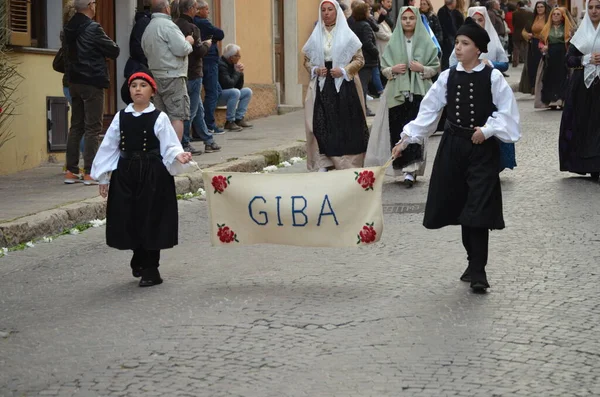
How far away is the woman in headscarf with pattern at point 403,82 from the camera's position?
13.1 m

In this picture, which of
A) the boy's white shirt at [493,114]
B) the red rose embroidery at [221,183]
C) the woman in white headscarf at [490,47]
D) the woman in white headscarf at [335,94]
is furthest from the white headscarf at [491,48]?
the red rose embroidery at [221,183]

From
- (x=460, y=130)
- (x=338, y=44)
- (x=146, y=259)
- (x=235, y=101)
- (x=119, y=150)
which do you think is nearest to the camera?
(x=460, y=130)

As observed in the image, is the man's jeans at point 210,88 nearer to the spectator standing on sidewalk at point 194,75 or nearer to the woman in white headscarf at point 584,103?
the spectator standing on sidewalk at point 194,75

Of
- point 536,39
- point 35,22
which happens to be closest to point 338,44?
point 35,22

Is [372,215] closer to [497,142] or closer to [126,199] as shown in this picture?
[497,142]

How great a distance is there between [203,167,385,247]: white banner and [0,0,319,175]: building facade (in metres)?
6.11

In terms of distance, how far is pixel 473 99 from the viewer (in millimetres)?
7980

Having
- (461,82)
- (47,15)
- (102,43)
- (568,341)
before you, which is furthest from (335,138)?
(568,341)

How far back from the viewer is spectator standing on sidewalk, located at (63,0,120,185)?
1270 cm

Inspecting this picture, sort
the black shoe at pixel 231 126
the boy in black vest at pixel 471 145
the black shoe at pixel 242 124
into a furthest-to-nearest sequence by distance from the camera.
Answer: the black shoe at pixel 242 124
the black shoe at pixel 231 126
the boy in black vest at pixel 471 145

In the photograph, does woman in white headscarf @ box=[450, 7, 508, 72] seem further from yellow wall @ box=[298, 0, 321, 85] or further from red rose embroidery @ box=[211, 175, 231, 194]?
yellow wall @ box=[298, 0, 321, 85]

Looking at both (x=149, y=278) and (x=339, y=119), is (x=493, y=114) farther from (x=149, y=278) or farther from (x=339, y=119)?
(x=339, y=119)

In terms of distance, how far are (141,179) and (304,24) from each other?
51.7 feet

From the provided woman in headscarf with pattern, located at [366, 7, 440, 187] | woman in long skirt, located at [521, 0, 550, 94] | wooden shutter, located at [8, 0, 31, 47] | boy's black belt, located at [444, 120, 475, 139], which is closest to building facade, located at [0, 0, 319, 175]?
wooden shutter, located at [8, 0, 31, 47]
